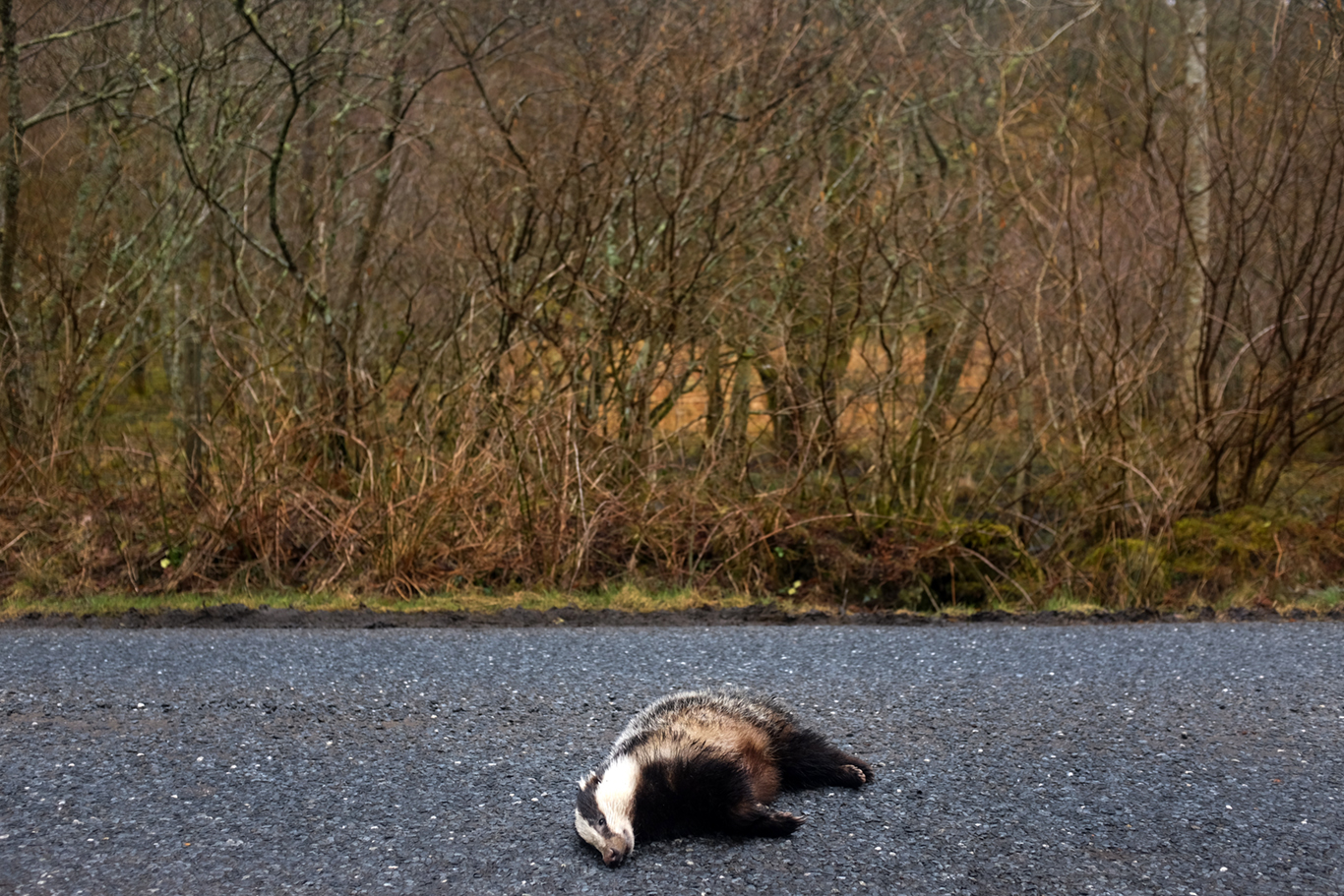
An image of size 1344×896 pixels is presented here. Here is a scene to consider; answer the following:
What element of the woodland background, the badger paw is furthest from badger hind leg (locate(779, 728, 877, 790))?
the woodland background

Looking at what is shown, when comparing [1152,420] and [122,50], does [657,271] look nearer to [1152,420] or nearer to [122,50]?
[1152,420]

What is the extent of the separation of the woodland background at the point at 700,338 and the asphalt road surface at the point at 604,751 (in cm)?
217

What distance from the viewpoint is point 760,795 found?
3906 millimetres

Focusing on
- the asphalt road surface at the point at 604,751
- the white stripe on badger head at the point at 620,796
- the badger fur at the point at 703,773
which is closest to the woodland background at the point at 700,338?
the asphalt road surface at the point at 604,751

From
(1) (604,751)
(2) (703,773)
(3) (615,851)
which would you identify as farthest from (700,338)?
(3) (615,851)

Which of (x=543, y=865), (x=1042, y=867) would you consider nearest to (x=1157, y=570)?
(x=1042, y=867)

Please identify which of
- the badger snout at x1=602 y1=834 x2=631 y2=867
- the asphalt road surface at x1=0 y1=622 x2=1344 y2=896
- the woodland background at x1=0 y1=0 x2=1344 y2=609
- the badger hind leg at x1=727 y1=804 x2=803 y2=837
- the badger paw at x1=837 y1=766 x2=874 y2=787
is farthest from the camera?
the woodland background at x1=0 y1=0 x2=1344 y2=609

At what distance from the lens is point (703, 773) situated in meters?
3.66

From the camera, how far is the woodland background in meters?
8.82

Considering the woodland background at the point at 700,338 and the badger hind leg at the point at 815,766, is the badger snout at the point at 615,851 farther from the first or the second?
the woodland background at the point at 700,338

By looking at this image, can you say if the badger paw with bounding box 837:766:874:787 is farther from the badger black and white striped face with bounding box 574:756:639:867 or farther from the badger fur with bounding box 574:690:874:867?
the badger black and white striped face with bounding box 574:756:639:867

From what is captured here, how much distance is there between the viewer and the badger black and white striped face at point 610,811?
3340 millimetres

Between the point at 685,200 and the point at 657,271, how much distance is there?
0.70 meters

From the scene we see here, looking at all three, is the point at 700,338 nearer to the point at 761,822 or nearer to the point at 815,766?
the point at 815,766
